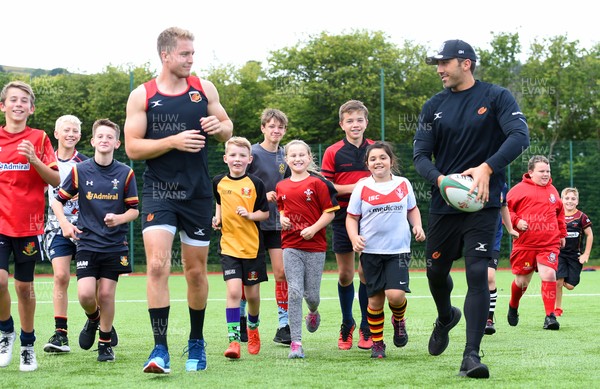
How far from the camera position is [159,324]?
19.0ft

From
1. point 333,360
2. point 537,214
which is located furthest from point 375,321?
point 537,214

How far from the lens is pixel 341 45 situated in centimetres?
3391

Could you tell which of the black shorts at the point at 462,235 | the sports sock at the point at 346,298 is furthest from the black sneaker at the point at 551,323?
the black shorts at the point at 462,235

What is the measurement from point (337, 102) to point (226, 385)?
2597cm

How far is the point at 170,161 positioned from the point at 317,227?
5.61 ft

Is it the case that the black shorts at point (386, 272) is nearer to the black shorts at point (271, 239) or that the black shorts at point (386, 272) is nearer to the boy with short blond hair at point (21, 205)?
the black shorts at point (271, 239)

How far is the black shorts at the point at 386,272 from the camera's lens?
6.91m

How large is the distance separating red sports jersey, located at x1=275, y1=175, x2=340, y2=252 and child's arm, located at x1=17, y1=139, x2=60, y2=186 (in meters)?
1.99

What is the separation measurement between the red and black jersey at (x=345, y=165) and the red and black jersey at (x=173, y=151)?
2.29m

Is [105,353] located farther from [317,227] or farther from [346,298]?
[346,298]

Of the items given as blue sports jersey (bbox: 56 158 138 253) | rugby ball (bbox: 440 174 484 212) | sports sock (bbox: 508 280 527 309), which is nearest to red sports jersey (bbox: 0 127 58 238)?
blue sports jersey (bbox: 56 158 138 253)

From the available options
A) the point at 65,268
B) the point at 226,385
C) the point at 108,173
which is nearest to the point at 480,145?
the point at 226,385

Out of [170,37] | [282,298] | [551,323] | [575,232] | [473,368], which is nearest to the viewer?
[473,368]

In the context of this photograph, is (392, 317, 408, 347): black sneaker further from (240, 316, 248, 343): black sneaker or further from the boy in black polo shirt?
the boy in black polo shirt
